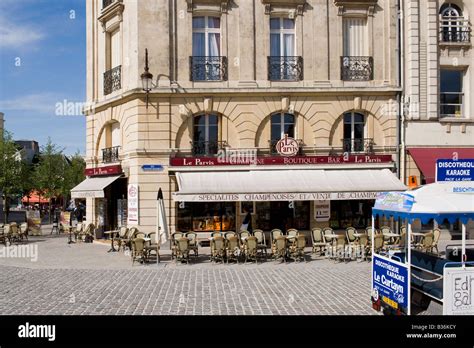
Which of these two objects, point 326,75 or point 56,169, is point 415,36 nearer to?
point 326,75

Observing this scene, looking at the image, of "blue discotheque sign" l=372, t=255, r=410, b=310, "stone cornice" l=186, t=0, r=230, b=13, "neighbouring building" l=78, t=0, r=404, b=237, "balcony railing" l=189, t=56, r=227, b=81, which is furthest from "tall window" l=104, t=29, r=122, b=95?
"blue discotheque sign" l=372, t=255, r=410, b=310

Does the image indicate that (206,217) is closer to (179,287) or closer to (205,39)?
(205,39)

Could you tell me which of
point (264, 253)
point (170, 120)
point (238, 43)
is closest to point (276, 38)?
point (238, 43)

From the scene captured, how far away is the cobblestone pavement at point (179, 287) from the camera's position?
29.6 feet

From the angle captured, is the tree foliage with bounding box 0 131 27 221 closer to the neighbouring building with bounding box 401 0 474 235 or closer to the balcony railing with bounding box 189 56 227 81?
the balcony railing with bounding box 189 56 227 81

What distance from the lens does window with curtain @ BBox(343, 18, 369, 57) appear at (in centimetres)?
1992

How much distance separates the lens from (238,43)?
1916cm

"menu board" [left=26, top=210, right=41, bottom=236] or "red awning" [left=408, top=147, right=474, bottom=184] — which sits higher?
"red awning" [left=408, top=147, right=474, bottom=184]

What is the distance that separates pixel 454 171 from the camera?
817cm

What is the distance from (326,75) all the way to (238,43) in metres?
4.07

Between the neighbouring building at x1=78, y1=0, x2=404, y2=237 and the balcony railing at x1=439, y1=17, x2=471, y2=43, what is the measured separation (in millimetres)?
2206

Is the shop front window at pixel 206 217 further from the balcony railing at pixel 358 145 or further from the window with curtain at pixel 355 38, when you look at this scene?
the window with curtain at pixel 355 38

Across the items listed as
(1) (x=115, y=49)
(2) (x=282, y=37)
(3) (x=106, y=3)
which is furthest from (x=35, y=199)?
(2) (x=282, y=37)

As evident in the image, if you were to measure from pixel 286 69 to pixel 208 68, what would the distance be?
3404 millimetres
